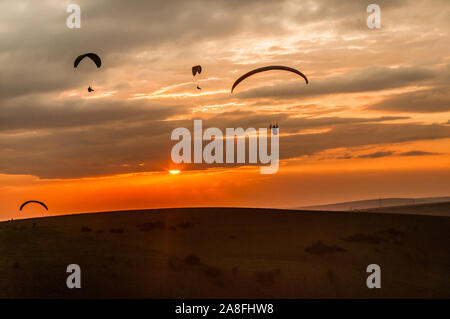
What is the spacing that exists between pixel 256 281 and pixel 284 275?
200 cm

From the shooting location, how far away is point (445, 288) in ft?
79.9

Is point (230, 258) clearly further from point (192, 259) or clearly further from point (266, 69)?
point (266, 69)

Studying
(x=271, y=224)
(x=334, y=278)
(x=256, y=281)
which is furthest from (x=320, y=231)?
(x=256, y=281)

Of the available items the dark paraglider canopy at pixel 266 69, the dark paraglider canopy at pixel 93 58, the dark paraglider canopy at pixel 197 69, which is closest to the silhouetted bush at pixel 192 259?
the dark paraglider canopy at pixel 266 69

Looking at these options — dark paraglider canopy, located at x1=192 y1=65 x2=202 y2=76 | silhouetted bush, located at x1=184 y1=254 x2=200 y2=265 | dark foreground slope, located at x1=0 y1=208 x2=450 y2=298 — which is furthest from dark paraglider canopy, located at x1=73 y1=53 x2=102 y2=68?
silhouetted bush, located at x1=184 y1=254 x2=200 y2=265

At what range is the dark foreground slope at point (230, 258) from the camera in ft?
70.8

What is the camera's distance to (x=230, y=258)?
27.0 m

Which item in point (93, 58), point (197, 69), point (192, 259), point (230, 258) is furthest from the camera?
point (197, 69)

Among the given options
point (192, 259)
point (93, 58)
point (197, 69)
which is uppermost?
point (197, 69)

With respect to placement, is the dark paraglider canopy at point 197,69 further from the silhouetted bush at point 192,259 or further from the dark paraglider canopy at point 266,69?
the silhouetted bush at point 192,259

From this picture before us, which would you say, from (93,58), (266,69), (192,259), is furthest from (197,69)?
(192,259)

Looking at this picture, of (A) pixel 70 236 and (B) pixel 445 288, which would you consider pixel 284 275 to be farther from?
(A) pixel 70 236

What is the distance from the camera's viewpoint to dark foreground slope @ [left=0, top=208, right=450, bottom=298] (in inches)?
850

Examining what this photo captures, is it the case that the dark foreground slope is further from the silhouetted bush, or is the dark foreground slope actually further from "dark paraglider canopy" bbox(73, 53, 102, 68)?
"dark paraglider canopy" bbox(73, 53, 102, 68)
